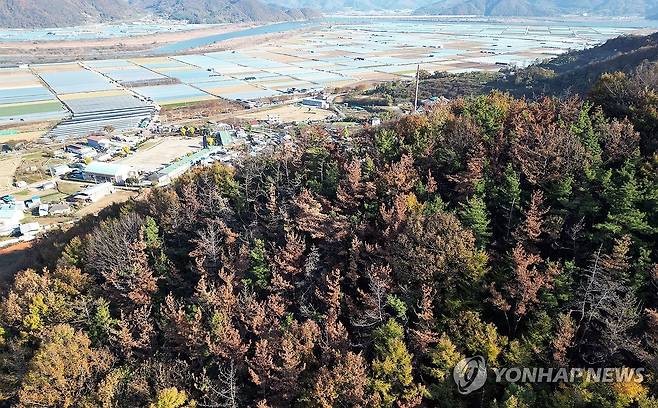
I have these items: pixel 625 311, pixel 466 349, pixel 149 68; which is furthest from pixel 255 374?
pixel 149 68

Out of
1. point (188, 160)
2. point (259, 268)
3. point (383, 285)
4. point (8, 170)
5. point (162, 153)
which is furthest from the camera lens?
point (162, 153)

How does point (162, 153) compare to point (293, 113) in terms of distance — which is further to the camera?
point (293, 113)

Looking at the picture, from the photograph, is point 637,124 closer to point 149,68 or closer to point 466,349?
point 466,349

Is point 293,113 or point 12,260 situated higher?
point 293,113

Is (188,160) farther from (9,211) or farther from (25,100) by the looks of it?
(25,100)

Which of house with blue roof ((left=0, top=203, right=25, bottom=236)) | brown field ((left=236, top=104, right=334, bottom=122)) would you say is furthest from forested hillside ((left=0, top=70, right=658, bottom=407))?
brown field ((left=236, top=104, right=334, bottom=122))

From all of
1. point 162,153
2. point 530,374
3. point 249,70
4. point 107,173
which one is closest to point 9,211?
point 107,173

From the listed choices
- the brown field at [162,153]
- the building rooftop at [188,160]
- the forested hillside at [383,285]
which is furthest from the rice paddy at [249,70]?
the forested hillside at [383,285]

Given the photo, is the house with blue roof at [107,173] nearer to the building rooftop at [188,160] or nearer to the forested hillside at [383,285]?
the building rooftop at [188,160]
